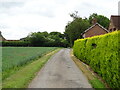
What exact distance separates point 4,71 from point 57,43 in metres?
82.1

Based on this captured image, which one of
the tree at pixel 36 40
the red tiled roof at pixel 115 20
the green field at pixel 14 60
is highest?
the red tiled roof at pixel 115 20

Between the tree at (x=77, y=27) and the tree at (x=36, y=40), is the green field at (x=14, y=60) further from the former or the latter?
the tree at (x=36, y=40)

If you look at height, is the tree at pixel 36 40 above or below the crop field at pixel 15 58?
above

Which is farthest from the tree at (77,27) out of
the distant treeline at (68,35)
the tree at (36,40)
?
the tree at (36,40)

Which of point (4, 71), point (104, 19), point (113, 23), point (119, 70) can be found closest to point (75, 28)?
point (104, 19)

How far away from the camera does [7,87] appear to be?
36.1 ft

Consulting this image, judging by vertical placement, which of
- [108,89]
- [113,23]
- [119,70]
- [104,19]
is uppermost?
[104,19]

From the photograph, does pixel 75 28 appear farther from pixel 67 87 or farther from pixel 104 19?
pixel 67 87

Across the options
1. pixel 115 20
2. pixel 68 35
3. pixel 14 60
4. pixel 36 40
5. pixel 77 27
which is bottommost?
pixel 14 60

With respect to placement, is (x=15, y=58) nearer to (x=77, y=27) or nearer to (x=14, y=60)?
(x=14, y=60)

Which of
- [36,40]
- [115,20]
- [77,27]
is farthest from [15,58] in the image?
[36,40]

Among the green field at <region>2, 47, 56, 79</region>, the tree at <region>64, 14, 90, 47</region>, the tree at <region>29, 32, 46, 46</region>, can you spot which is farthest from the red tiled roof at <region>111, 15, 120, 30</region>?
the tree at <region>29, 32, 46, 46</region>

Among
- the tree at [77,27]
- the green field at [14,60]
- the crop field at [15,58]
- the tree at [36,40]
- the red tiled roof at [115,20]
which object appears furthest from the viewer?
the tree at [36,40]

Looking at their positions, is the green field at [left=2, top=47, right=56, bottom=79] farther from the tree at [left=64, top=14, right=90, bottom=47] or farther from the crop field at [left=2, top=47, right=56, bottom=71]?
the tree at [left=64, top=14, right=90, bottom=47]
